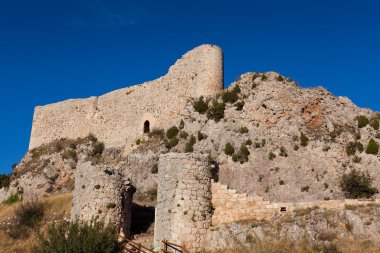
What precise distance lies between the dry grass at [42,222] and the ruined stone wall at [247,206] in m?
9.41

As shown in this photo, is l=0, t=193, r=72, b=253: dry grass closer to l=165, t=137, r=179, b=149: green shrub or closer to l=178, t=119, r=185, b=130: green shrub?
l=165, t=137, r=179, b=149: green shrub

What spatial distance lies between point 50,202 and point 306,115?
56.5ft

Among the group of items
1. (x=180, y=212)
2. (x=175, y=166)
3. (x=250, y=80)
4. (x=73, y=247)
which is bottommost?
(x=73, y=247)

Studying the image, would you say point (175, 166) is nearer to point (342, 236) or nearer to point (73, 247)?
point (73, 247)

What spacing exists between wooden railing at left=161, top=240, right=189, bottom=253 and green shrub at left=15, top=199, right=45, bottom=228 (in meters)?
11.1

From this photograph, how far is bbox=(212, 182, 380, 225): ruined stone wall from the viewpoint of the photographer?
1733cm

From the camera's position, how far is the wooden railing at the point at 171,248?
52.0ft

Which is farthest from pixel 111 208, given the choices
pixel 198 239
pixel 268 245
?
pixel 268 245

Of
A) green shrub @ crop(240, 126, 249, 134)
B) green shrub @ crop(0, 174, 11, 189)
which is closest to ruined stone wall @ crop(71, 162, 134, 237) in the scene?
green shrub @ crop(240, 126, 249, 134)

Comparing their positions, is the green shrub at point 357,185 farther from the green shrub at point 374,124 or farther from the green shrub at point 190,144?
A: the green shrub at point 190,144

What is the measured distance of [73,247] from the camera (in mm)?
16125

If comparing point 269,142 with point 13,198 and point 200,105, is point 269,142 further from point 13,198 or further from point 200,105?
point 13,198

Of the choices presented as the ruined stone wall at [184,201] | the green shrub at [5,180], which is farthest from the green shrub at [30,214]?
the green shrub at [5,180]

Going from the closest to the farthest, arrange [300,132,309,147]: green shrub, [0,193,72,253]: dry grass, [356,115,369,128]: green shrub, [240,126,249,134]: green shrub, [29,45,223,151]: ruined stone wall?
[0,193,72,253]: dry grass → [300,132,309,147]: green shrub → [356,115,369,128]: green shrub → [240,126,249,134]: green shrub → [29,45,223,151]: ruined stone wall
